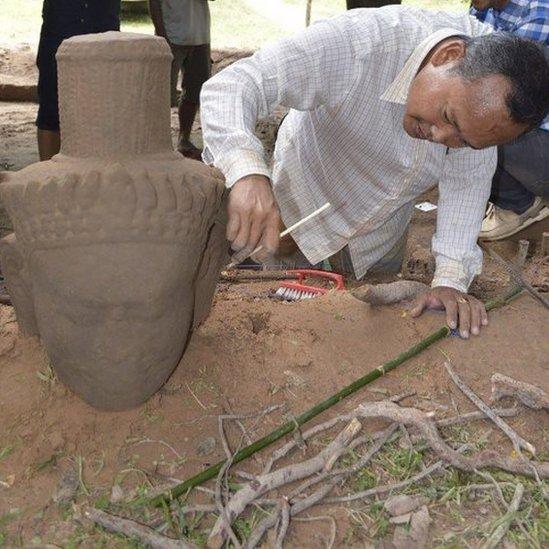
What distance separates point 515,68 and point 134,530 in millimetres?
1528

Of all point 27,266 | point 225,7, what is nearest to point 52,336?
point 27,266

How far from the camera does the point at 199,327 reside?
211cm

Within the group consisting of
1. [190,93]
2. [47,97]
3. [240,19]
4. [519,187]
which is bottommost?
[240,19]

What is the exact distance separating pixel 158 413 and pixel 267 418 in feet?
0.98

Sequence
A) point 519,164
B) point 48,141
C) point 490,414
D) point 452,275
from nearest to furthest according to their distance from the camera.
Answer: point 490,414, point 452,275, point 519,164, point 48,141

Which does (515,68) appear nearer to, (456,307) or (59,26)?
(456,307)

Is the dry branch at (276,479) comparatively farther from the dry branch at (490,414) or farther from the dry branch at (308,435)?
the dry branch at (490,414)

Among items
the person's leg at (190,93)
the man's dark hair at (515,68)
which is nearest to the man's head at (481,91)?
the man's dark hair at (515,68)

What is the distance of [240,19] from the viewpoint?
37.3ft

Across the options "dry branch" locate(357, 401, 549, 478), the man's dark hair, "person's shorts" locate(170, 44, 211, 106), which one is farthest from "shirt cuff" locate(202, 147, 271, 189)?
"person's shorts" locate(170, 44, 211, 106)

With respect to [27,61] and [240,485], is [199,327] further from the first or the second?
[27,61]

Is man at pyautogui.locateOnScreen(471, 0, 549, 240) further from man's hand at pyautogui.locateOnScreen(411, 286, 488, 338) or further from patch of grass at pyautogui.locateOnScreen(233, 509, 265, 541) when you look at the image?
patch of grass at pyautogui.locateOnScreen(233, 509, 265, 541)

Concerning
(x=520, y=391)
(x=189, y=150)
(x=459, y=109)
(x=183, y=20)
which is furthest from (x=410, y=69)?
(x=189, y=150)

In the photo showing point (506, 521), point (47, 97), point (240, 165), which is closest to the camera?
point (506, 521)
